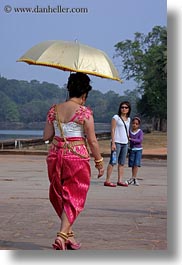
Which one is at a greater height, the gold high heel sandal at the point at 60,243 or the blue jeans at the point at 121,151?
the blue jeans at the point at 121,151

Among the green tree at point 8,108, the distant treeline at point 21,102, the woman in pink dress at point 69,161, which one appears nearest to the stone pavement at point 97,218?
the woman in pink dress at point 69,161

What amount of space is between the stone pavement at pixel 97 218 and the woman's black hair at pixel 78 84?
1399mm

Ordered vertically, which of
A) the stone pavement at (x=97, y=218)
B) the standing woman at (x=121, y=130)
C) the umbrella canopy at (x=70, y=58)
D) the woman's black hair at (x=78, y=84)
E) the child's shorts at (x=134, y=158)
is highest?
the umbrella canopy at (x=70, y=58)

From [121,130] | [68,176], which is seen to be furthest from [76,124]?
[121,130]

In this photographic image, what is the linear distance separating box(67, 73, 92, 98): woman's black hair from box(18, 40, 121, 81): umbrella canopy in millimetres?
54

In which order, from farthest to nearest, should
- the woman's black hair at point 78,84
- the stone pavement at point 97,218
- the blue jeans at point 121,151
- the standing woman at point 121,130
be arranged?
1. the blue jeans at point 121,151
2. the standing woman at point 121,130
3. the stone pavement at point 97,218
4. the woman's black hair at point 78,84

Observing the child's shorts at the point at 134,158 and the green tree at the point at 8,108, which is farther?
the green tree at the point at 8,108

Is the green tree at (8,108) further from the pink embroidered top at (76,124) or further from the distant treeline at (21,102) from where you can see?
the pink embroidered top at (76,124)

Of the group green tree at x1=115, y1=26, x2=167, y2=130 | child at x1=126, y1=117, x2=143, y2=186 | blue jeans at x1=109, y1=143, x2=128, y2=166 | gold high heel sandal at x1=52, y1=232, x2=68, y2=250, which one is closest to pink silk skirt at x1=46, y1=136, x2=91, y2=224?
gold high heel sandal at x1=52, y1=232, x2=68, y2=250

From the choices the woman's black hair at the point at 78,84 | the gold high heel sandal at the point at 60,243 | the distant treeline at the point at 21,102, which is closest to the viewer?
the gold high heel sandal at the point at 60,243

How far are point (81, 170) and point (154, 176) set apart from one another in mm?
8773

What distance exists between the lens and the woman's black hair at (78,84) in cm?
572

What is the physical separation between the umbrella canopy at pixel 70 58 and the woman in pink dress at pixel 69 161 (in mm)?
189

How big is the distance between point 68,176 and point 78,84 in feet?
2.70
